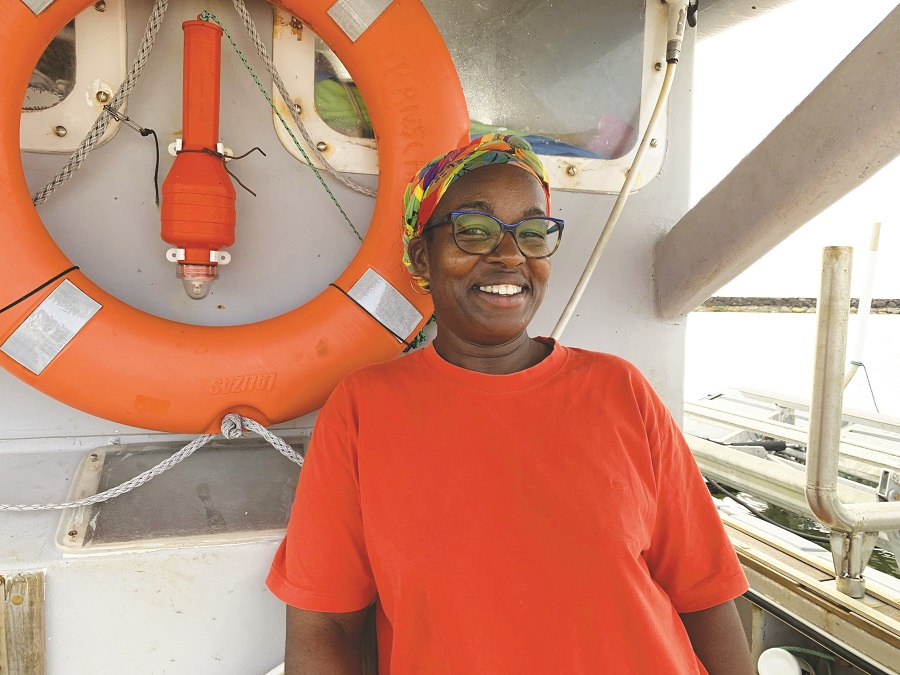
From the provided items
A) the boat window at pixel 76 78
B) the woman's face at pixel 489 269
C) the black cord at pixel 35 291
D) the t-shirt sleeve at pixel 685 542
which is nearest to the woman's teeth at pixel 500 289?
the woman's face at pixel 489 269

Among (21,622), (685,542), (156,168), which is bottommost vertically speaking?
(21,622)

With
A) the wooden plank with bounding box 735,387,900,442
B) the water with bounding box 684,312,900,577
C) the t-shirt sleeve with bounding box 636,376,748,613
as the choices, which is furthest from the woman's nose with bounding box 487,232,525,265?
the water with bounding box 684,312,900,577

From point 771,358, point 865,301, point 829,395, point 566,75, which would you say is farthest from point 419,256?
point 771,358

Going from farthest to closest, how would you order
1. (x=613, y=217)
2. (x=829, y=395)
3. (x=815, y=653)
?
(x=815, y=653)
(x=829, y=395)
(x=613, y=217)

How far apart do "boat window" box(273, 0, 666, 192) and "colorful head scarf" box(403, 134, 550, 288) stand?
479mm

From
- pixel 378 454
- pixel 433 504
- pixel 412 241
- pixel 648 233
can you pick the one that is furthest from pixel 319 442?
pixel 648 233

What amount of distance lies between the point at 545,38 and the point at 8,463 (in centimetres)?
142

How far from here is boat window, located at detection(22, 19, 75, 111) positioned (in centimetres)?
128

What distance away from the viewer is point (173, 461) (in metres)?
1.19

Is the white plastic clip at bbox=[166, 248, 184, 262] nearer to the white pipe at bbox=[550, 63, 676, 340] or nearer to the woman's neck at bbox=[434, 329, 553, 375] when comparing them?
the woman's neck at bbox=[434, 329, 553, 375]

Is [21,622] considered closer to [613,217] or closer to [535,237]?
[535,237]

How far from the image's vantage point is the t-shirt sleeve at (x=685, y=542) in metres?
0.97

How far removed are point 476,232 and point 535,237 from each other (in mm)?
93

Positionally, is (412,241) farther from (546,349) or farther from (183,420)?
(183,420)
